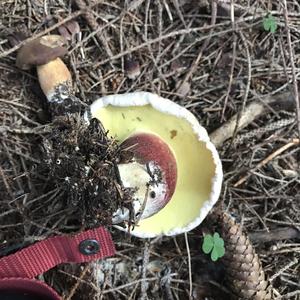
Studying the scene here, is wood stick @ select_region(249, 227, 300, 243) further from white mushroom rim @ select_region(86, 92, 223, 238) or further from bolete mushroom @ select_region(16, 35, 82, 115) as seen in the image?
bolete mushroom @ select_region(16, 35, 82, 115)

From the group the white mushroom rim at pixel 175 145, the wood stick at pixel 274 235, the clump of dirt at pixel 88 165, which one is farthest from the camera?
the wood stick at pixel 274 235

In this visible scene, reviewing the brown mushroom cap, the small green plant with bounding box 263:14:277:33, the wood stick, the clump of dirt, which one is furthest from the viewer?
the small green plant with bounding box 263:14:277:33

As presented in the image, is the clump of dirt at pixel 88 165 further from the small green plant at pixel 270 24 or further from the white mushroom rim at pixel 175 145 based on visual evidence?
the small green plant at pixel 270 24

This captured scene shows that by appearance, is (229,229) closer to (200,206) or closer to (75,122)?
(200,206)

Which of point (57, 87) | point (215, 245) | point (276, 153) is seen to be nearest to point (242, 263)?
point (215, 245)

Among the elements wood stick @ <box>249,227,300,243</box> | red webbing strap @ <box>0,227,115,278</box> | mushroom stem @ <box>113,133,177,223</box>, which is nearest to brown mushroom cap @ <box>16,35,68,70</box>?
mushroom stem @ <box>113,133,177,223</box>

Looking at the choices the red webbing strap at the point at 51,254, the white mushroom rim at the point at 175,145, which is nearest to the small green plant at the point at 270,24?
the white mushroom rim at the point at 175,145

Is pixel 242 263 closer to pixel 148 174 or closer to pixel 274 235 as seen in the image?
pixel 274 235
